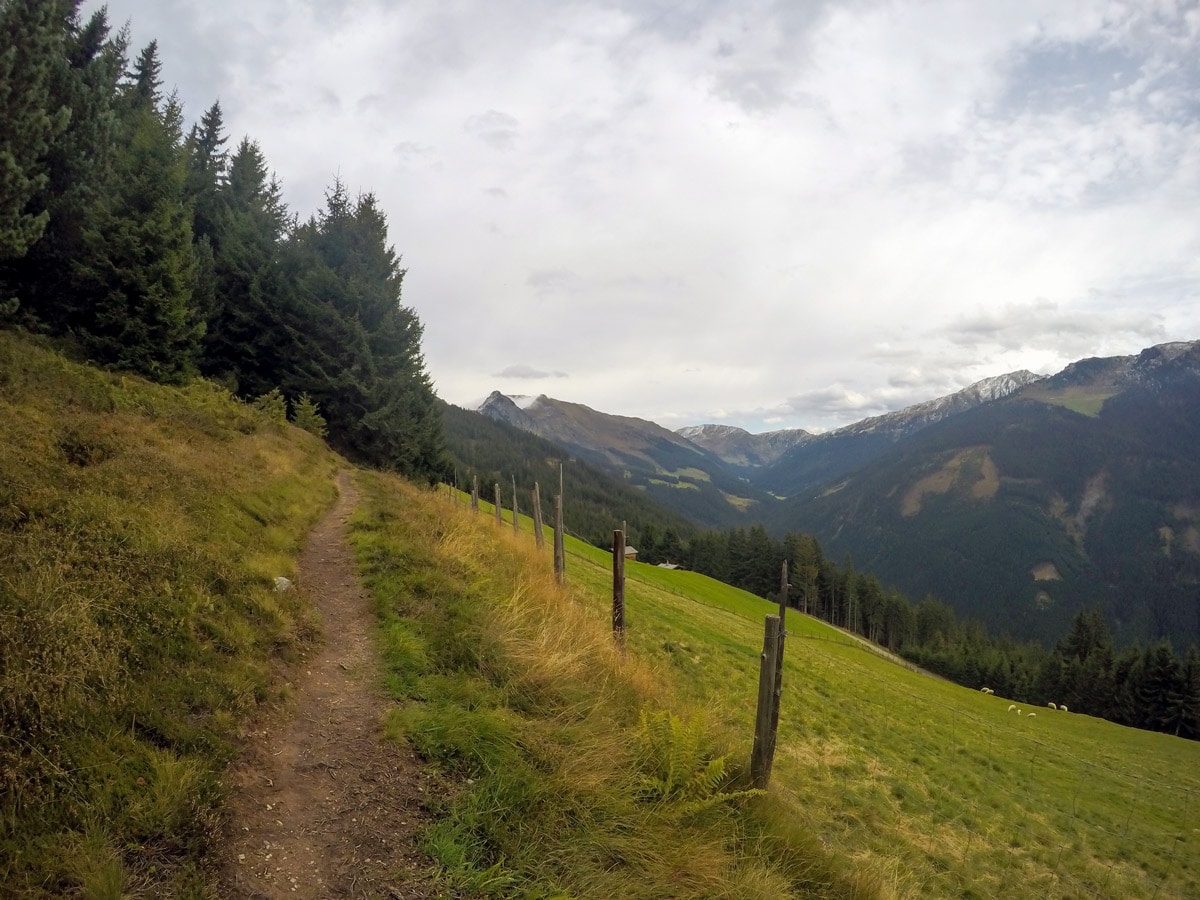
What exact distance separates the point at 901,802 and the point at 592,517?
129146 mm

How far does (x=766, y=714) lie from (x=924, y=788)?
8.06 meters

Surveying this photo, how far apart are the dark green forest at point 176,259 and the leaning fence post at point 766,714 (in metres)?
21.8

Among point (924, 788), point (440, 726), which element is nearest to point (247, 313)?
point (440, 726)

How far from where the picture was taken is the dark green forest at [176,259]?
17562 millimetres

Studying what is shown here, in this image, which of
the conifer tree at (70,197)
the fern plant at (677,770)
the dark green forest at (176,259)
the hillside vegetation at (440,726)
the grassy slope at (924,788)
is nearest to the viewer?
the hillside vegetation at (440,726)

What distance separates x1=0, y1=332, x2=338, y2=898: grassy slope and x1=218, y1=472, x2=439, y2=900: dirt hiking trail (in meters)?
0.26

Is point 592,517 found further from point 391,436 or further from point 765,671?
point 765,671

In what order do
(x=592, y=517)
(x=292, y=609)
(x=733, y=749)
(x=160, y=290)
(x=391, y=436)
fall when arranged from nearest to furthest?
(x=733, y=749)
(x=292, y=609)
(x=160, y=290)
(x=391, y=436)
(x=592, y=517)

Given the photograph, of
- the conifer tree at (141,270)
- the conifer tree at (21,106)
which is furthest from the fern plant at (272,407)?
the conifer tree at (21,106)

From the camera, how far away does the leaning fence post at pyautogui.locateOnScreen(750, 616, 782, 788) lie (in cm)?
641

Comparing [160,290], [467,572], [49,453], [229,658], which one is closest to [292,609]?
[229,658]

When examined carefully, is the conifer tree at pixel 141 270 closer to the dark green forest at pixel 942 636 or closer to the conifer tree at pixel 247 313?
the conifer tree at pixel 247 313

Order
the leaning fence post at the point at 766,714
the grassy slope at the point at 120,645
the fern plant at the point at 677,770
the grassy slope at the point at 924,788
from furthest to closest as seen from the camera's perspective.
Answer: the grassy slope at the point at 924,788
the leaning fence post at the point at 766,714
the fern plant at the point at 677,770
the grassy slope at the point at 120,645

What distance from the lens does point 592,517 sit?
139 metres
